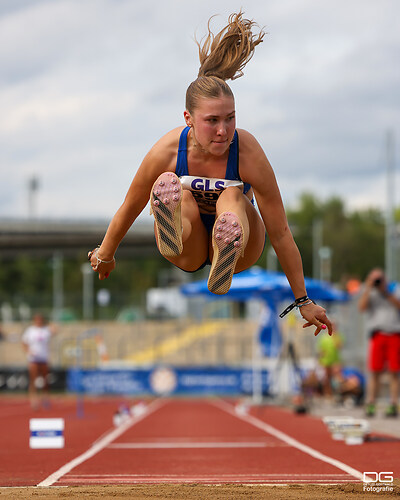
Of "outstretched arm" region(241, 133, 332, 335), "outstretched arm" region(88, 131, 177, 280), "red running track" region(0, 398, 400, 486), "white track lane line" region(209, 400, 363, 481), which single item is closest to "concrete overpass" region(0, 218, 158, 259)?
"white track lane line" region(209, 400, 363, 481)

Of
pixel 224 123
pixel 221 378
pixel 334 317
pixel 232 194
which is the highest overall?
pixel 224 123

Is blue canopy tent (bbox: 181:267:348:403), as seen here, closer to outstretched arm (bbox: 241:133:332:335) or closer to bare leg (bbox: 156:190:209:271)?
bare leg (bbox: 156:190:209:271)

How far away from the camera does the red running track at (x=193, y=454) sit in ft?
21.1

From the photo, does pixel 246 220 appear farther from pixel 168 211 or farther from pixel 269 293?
pixel 269 293

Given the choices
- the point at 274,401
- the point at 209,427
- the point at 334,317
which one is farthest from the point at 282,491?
the point at 334,317

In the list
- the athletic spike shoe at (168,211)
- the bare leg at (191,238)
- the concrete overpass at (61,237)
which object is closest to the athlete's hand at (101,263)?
the bare leg at (191,238)

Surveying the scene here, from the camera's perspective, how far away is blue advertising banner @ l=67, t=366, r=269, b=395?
23.0 m

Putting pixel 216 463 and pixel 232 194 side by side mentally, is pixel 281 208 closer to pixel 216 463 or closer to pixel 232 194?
pixel 232 194

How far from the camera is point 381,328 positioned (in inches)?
479

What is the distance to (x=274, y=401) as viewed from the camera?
17938mm

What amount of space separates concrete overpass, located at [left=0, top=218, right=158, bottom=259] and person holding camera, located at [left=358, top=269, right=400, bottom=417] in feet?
53.1

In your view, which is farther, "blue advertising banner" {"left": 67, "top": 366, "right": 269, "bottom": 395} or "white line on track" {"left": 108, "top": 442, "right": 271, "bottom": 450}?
"blue advertising banner" {"left": 67, "top": 366, "right": 269, "bottom": 395}

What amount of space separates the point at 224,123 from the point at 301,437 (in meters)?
6.09

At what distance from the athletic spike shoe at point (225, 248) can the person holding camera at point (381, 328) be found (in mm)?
6819
